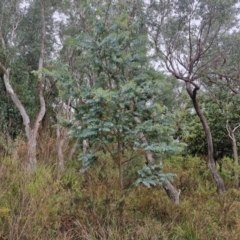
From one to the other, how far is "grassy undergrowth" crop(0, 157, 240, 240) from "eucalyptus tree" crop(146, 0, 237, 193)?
204 centimetres

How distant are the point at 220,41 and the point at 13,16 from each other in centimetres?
594

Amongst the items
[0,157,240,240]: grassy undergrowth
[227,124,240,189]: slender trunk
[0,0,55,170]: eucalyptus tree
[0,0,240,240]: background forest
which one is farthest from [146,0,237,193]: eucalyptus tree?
[0,0,55,170]: eucalyptus tree

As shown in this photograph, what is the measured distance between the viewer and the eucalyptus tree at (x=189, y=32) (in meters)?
5.98

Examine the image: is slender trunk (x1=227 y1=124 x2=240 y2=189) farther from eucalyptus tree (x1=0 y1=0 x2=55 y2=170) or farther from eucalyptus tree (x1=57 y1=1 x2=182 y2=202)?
eucalyptus tree (x1=0 y1=0 x2=55 y2=170)

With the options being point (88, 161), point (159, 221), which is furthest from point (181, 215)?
point (88, 161)

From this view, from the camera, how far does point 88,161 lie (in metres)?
4.00

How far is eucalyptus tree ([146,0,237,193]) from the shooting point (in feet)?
19.6

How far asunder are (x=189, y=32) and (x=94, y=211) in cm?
434

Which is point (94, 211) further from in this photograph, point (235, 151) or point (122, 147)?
point (235, 151)

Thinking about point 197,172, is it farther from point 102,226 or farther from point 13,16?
point 13,16

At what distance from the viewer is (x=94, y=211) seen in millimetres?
3916

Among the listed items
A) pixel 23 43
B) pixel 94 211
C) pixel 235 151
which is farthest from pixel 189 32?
pixel 23 43

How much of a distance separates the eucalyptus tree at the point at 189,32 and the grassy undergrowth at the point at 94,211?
6.70ft

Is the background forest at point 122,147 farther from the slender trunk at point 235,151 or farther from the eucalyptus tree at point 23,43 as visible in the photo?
the eucalyptus tree at point 23,43
